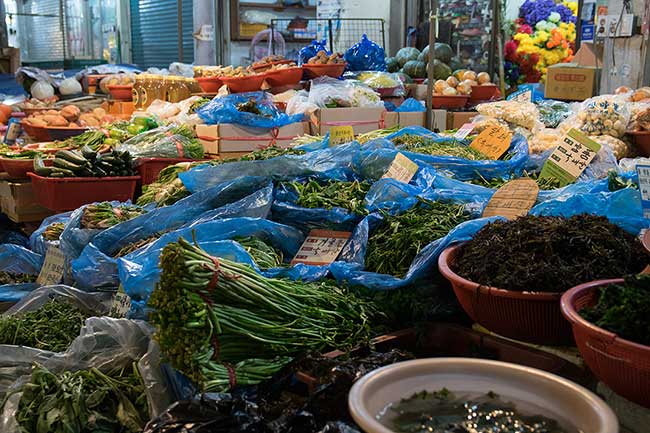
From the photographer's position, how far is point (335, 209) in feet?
10.5

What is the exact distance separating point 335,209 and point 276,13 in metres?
9.59

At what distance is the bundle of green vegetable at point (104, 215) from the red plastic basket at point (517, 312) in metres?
2.19

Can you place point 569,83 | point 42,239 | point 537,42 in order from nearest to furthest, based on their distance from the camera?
point 42,239, point 569,83, point 537,42

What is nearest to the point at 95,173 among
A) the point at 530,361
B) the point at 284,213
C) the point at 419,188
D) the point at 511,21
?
the point at 284,213

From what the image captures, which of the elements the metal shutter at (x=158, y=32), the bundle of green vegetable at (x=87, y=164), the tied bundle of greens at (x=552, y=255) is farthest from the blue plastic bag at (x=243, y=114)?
the metal shutter at (x=158, y=32)

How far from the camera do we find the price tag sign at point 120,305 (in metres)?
3.11

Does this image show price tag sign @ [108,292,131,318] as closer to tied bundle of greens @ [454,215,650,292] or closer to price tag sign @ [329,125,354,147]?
tied bundle of greens @ [454,215,650,292]

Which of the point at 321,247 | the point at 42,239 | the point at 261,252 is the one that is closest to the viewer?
the point at 261,252

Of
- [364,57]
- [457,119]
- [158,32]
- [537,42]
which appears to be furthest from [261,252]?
[158,32]

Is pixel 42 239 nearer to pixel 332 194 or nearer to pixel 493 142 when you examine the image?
pixel 332 194

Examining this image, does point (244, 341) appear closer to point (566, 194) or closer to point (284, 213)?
point (284, 213)

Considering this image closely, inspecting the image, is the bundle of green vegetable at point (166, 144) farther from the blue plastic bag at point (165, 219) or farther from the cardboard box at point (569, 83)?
the cardboard box at point (569, 83)

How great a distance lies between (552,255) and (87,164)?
3715mm

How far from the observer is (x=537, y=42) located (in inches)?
432
